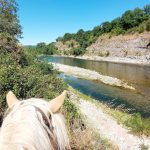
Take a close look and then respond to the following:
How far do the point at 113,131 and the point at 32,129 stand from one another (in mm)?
11706

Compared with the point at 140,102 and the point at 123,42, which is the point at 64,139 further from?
the point at 123,42

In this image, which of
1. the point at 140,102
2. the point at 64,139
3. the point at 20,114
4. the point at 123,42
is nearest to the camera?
the point at 20,114

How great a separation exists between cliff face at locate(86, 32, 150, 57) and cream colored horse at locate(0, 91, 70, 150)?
6921cm

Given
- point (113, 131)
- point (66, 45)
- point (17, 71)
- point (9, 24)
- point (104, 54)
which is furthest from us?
point (66, 45)

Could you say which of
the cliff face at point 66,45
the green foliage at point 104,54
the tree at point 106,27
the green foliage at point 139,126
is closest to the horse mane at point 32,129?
the green foliage at point 139,126

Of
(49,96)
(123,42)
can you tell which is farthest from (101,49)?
(49,96)

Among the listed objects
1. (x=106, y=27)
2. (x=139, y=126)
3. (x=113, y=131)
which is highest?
(x=106, y=27)

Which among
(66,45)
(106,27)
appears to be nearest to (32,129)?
(106,27)

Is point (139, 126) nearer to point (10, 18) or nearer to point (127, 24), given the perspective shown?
point (10, 18)

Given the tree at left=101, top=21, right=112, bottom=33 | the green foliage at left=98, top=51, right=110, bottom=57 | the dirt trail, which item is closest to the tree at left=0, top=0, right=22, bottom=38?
the dirt trail

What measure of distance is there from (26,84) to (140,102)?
561 inches

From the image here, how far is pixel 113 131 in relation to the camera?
13.1 meters

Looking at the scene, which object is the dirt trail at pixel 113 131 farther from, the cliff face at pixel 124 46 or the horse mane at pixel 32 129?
the cliff face at pixel 124 46

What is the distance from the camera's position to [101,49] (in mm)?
89562
